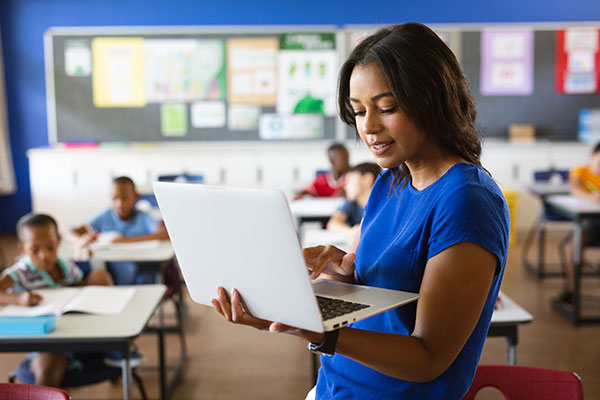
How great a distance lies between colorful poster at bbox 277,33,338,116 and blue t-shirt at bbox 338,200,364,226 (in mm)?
3002

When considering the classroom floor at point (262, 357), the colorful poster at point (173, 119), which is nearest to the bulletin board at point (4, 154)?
the colorful poster at point (173, 119)

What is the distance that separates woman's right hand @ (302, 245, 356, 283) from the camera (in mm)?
1205

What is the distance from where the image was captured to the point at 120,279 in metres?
2.83

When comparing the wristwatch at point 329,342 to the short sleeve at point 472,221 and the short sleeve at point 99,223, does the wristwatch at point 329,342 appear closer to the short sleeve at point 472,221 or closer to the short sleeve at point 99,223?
the short sleeve at point 472,221

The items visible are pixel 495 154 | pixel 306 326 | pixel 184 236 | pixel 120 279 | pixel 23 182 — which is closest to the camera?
pixel 306 326

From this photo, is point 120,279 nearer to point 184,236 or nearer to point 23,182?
point 184,236

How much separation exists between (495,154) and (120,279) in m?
4.59

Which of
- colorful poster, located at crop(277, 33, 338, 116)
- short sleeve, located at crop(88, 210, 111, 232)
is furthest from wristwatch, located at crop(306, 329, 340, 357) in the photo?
colorful poster, located at crop(277, 33, 338, 116)

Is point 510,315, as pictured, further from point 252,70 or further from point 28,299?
point 252,70

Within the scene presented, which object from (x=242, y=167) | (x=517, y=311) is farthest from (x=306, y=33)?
(x=517, y=311)

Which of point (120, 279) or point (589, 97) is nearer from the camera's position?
point (120, 279)

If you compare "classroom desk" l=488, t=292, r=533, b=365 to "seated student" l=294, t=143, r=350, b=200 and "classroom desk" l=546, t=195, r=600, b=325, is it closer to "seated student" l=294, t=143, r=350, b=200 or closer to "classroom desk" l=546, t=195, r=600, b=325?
"classroom desk" l=546, t=195, r=600, b=325

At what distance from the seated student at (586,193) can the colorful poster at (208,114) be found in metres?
3.60

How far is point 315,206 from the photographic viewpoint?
427 centimetres
